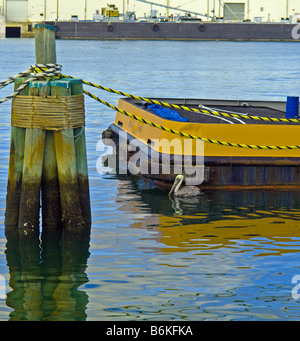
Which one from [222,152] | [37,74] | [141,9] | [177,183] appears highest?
[141,9]

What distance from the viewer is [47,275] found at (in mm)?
9039

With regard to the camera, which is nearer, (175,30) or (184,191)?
(184,191)

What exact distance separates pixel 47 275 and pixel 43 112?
6.92ft

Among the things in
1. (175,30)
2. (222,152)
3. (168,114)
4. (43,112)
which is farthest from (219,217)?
(175,30)

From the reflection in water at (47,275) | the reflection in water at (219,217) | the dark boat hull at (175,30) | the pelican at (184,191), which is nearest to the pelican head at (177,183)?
the pelican at (184,191)

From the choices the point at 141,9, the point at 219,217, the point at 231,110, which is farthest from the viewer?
the point at 141,9

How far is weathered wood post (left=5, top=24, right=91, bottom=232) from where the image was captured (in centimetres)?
957

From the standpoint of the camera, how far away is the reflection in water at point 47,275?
795 cm

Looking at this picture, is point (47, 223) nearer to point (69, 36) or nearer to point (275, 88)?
point (275, 88)

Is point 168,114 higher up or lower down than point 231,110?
higher up

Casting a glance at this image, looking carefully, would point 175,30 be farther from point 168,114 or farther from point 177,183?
point 177,183

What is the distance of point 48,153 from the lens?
32.2 ft

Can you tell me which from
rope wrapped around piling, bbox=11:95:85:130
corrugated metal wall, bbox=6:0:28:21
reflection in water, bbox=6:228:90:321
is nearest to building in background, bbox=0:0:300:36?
corrugated metal wall, bbox=6:0:28:21

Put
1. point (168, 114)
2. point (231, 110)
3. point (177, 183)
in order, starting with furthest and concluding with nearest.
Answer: point (231, 110)
point (168, 114)
point (177, 183)
